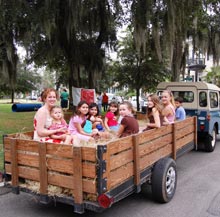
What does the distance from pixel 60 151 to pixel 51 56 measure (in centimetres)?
1119

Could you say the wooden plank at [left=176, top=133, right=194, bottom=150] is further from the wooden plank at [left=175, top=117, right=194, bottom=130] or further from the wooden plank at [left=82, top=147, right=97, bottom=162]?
the wooden plank at [left=82, top=147, right=97, bottom=162]

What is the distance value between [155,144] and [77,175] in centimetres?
159

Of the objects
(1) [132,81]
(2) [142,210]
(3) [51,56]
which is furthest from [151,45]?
(2) [142,210]

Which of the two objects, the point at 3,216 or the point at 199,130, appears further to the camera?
the point at 199,130

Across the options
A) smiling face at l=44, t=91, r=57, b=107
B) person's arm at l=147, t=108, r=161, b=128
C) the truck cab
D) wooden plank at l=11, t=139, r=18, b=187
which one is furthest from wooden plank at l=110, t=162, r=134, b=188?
the truck cab

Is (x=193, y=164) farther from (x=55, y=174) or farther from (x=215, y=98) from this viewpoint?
(x=55, y=174)

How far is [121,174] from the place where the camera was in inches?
142

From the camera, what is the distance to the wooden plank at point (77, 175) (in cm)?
331

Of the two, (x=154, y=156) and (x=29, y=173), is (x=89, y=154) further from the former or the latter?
(x=154, y=156)

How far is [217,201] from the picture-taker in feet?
15.2

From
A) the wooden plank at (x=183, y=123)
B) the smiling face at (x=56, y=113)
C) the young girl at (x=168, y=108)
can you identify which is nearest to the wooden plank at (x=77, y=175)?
the smiling face at (x=56, y=113)

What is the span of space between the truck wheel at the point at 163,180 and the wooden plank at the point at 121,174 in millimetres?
601

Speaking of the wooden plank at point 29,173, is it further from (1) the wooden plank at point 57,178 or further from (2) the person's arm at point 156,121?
(2) the person's arm at point 156,121

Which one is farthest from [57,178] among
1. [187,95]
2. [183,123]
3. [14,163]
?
[187,95]
